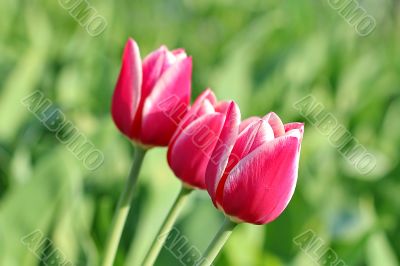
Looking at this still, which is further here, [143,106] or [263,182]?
[143,106]

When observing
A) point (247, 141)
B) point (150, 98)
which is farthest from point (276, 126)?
point (150, 98)

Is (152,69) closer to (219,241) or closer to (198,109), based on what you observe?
(198,109)

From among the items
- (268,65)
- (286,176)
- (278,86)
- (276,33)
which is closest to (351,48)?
(276,33)

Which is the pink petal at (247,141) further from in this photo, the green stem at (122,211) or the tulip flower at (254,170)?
the green stem at (122,211)

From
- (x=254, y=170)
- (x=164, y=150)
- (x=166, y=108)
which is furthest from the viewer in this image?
(x=164, y=150)

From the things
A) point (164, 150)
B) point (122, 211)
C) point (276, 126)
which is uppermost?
point (164, 150)

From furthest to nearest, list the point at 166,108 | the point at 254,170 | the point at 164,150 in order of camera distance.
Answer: the point at 164,150, the point at 166,108, the point at 254,170
